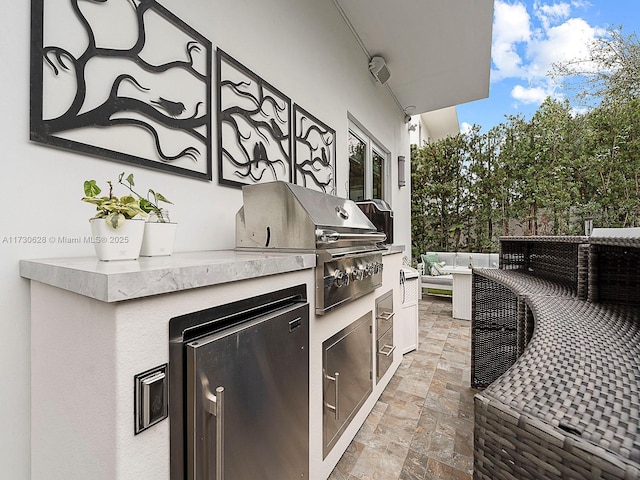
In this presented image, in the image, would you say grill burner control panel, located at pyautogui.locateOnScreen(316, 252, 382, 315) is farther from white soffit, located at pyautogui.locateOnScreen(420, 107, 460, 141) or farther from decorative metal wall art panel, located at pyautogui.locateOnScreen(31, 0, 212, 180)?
white soffit, located at pyautogui.locateOnScreen(420, 107, 460, 141)

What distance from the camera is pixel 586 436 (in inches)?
15.1

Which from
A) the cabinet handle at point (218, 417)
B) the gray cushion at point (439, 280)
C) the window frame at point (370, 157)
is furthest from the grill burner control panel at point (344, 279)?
the gray cushion at point (439, 280)

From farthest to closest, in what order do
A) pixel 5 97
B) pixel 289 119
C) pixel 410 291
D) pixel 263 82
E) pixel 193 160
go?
pixel 410 291 → pixel 289 119 → pixel 263 82 → pixel 193 160 → pixel 5 97

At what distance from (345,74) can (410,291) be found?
234 centimetres

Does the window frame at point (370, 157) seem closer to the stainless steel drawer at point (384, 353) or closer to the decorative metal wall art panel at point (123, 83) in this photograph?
the stainless steel drawer at point (384, 353)

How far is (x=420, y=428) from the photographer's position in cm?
191

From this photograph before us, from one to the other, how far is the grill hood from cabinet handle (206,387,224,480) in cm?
72

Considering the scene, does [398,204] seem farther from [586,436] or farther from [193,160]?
[586,436]

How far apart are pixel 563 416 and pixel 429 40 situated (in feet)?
13.0

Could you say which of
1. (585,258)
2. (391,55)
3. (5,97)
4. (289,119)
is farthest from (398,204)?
(5,97)

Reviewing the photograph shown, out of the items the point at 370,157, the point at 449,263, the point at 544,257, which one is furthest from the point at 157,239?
the point at 449,263

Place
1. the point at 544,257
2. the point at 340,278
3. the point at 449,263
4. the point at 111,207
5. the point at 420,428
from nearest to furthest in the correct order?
the point at 111,207 < the point at 340,278 < the point at 420,428 < the point at 544,257 < the point at 449,263

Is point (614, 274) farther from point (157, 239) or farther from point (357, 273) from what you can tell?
point (157, 239)

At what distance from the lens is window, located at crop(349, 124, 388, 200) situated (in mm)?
3602
